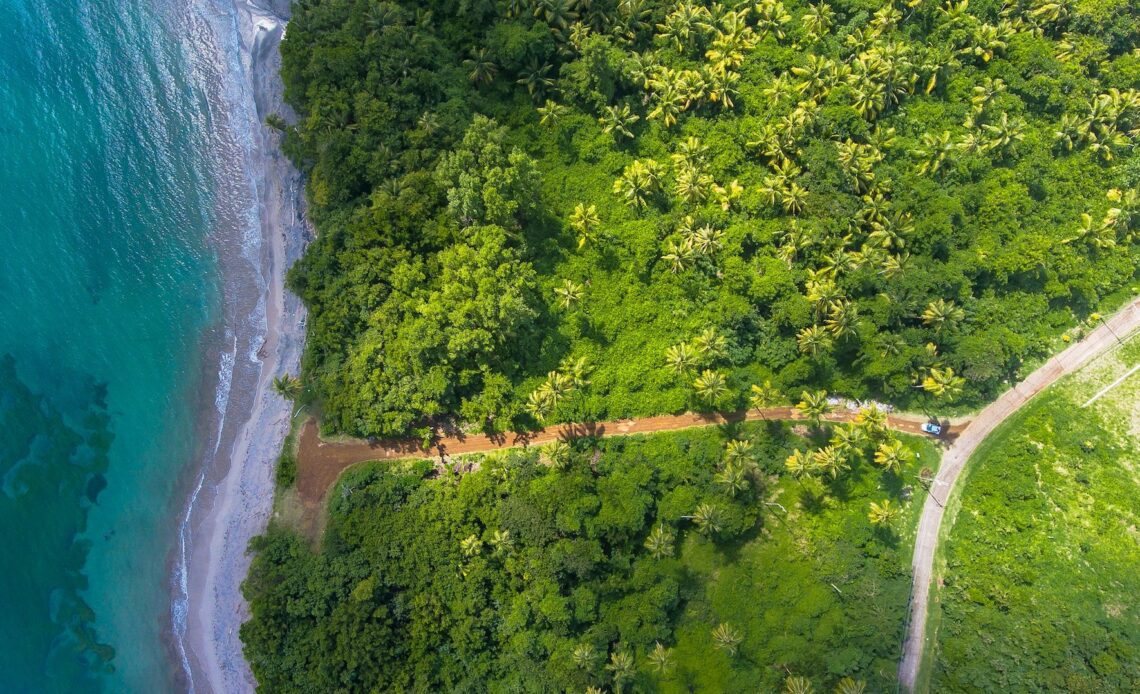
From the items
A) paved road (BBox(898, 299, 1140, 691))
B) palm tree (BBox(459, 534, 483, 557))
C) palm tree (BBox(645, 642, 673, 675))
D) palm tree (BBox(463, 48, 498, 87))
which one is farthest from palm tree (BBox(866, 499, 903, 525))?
palm tree (BBox(463, 48, 498, 87))

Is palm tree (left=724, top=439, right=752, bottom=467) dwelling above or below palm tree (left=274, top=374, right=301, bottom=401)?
below

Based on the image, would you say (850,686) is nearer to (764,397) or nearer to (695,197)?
(764,397)

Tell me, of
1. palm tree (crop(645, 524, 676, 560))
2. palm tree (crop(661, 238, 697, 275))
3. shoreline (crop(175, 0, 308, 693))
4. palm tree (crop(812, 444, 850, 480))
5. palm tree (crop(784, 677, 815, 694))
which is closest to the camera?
palm tree (crop(784, 677, 815, 694))

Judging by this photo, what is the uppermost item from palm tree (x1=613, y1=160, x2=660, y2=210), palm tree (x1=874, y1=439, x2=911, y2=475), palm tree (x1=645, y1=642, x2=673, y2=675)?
palm tree (x1=613, y1=160, x2=660, y2=210)

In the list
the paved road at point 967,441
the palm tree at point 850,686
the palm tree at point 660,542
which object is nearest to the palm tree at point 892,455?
the paved road at point 967,441

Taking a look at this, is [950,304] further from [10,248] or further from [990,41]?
[10,248]

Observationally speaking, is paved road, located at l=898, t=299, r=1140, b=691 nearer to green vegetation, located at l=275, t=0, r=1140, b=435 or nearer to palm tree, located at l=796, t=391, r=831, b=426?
green vegetation, located at l=275, t=0, r=1140, b=435

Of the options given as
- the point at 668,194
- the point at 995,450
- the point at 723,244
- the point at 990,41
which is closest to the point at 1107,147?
the point at 990,41
